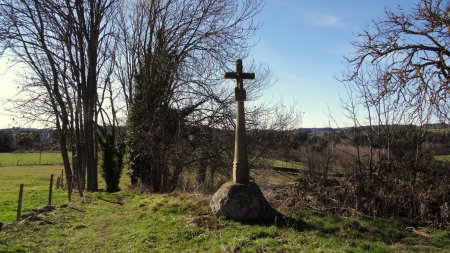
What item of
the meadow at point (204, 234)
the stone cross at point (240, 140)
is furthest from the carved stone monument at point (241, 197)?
the meadow at point (204, 234)

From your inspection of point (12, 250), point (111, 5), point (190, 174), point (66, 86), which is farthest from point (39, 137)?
point (12, 250)

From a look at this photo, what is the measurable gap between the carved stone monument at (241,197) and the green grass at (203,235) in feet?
0.99

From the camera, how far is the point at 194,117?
72.3ft

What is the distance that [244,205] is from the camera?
9.64 m

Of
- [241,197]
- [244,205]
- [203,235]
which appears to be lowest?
[203,235]

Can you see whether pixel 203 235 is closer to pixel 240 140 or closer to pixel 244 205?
pixel 244 205

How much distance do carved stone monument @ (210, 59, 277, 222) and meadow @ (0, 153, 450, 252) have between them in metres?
0.26

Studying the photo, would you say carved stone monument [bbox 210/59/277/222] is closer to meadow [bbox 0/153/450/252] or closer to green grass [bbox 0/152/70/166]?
meadow [bbox 0/153/450/252]

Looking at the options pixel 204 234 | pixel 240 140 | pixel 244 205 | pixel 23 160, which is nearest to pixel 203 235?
pixel 204 234

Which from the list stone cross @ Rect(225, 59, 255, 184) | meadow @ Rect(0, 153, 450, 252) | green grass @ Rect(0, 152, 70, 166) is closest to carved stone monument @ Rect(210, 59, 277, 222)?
stone cross @ Rect(225, 59, 255, 184)

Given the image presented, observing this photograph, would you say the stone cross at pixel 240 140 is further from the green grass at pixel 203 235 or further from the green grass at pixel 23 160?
the green grass at pixel 23 160

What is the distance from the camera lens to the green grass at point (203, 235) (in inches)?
302

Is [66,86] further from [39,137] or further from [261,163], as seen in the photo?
[261,163]

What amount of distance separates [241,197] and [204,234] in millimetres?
1305
